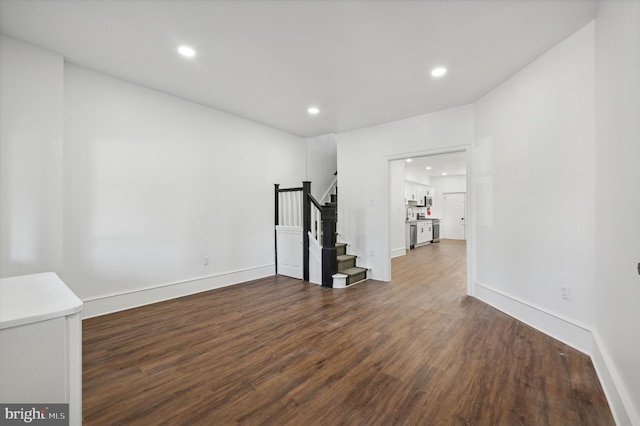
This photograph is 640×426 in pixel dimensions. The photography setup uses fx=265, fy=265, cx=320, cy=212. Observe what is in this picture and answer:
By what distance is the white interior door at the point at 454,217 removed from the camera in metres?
11.4

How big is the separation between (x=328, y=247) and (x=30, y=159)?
3656 mm

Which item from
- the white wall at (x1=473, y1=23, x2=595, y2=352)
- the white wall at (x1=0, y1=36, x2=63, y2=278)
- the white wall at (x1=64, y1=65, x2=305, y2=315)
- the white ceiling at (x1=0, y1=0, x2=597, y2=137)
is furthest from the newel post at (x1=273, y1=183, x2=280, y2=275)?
the white wall at (x1=473, y1=23, x2=595, y2=352)

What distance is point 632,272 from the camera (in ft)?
4.95

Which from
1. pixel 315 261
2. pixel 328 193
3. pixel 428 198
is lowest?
pixel 315 261

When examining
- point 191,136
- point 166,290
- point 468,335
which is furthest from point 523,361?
point 191,136

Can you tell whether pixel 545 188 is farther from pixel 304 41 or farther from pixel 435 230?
pixel 435 230

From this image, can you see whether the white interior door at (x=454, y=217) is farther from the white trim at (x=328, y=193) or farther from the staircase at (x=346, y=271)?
the staircase at (x=346, y=271)

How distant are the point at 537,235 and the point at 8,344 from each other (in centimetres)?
391

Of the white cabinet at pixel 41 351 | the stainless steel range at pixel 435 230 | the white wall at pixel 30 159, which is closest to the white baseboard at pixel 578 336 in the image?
the white cabinet at pixel 41 351

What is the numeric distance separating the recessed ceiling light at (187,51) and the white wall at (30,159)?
1291 mm

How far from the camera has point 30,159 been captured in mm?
2574

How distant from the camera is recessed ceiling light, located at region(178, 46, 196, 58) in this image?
262cm

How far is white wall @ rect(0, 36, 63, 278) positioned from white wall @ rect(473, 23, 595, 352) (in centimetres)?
497

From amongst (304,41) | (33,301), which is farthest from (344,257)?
(33,301)
